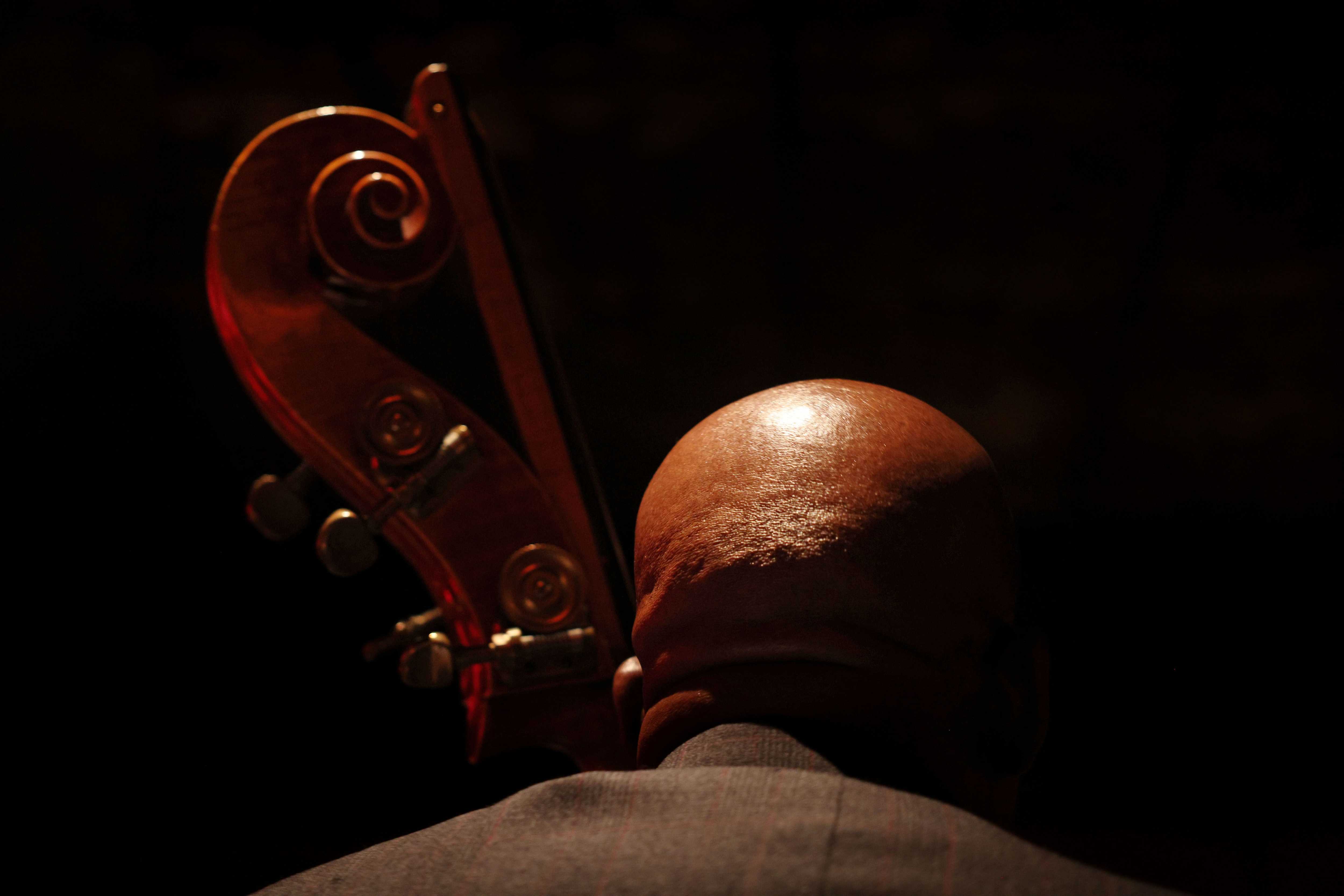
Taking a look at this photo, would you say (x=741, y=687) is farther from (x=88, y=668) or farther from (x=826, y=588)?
(x=88, y=668)

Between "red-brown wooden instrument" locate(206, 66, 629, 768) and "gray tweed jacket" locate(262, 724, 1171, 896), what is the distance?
1.21 feet

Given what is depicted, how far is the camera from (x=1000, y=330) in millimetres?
1163

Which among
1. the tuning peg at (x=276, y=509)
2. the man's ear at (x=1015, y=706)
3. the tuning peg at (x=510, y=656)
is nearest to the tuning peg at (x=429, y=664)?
the tuning peg at (x=510, y=656)

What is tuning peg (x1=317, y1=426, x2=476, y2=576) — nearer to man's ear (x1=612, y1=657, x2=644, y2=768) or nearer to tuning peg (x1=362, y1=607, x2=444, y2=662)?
tuning peg (x1=362, y1=607, x2=444, y2=662)

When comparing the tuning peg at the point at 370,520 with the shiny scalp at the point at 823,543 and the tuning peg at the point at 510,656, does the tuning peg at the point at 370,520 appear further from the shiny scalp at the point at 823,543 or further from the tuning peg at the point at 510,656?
the shiny scalp at the point at 823,543

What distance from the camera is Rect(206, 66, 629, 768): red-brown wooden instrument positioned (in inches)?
35.6

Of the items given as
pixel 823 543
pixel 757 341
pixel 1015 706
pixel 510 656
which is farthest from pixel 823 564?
pixel 757 341

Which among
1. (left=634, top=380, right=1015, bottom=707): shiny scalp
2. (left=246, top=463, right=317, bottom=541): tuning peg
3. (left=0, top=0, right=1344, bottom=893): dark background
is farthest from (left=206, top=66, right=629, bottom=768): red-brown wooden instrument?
(left=634, top=380, right=1015, bottom=707): shiny scalp

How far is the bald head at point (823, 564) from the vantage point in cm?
57

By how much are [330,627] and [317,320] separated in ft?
1.39

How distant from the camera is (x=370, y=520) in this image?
920mm

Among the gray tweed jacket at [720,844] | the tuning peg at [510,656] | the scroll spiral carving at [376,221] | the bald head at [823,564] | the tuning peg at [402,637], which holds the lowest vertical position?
the tuning peg at [510,656]

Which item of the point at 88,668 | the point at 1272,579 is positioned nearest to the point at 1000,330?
the point at 1272,579

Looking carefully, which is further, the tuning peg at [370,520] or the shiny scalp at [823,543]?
the tuning peg at [370,520]
